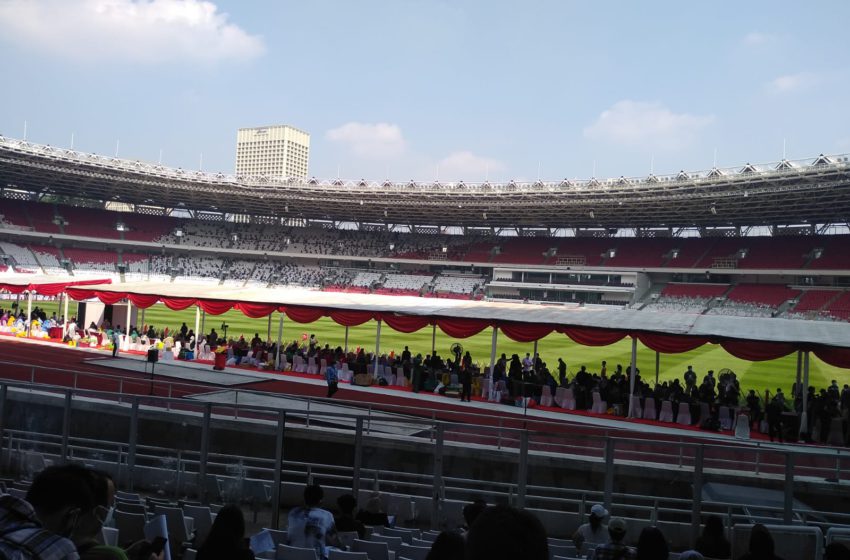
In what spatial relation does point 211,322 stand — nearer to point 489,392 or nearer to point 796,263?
point 489,392

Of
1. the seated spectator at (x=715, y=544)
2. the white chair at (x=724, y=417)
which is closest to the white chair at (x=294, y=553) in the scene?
the seated spectator at (x=715, y=544)

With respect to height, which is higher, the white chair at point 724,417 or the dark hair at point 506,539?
the dark hair at point 506,539

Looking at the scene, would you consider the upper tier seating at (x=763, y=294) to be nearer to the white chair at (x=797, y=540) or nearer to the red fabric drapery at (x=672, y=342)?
the red fabric drapery at (x=672, y=342)

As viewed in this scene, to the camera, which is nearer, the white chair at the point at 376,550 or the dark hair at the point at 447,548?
the dark hair at the point at 447,548

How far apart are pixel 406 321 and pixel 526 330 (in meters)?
4.18

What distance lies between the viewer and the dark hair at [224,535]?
4.06 meters

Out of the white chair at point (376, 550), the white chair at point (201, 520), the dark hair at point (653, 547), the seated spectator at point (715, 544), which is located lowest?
the white chair at point (201, 520)

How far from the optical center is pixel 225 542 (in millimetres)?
4070

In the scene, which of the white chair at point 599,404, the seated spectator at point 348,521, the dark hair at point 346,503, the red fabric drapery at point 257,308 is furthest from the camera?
the red fabric drapery at point 257,308

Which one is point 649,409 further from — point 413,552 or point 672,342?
point 413,552

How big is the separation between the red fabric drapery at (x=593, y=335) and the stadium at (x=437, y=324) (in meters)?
0.06

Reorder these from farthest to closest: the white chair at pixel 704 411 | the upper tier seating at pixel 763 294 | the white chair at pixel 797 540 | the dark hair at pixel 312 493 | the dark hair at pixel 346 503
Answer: the upper tier seating at pixel 763 294
the white chair at pixel 704 411
the dark hair at pixel 346 503
the dark hair at pixel 312 493
the white chair at pixel 797 540

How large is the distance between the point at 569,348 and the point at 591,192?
2205 cm

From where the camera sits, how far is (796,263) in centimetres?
5634
